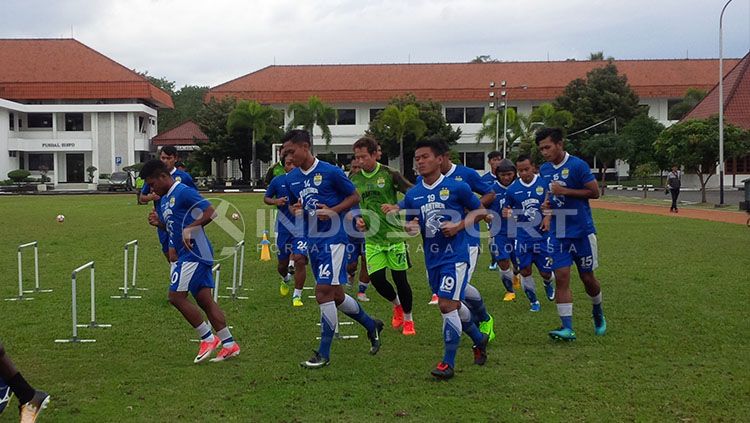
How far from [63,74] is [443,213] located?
69.5 m

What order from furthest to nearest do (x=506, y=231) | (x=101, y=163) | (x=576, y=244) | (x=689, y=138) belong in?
(x=101, y=163) → (x=689, y=138) → (x=506, y=231) → (x=576, y=244)

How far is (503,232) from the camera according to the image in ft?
35.3

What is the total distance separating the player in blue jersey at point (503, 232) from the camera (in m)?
10.8

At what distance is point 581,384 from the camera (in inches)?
256

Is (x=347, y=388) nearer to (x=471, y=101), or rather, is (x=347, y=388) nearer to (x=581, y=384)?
(x=581, y=384)

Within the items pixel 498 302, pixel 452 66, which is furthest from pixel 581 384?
pixel 452 66

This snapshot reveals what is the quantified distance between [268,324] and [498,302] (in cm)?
336

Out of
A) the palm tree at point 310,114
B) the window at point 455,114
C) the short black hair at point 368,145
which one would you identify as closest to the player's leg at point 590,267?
the short black hair at point 368,145

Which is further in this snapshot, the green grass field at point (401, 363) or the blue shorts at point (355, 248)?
the blue shorts at point (355, 248)

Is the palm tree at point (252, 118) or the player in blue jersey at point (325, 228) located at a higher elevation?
the palm tree at point (252, 118)

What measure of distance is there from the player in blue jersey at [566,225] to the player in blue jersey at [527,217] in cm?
84

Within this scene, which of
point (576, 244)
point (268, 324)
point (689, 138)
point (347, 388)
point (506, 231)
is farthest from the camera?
point (689, 138)

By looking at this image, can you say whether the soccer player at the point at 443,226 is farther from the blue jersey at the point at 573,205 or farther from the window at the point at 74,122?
the window at the point at 74,122

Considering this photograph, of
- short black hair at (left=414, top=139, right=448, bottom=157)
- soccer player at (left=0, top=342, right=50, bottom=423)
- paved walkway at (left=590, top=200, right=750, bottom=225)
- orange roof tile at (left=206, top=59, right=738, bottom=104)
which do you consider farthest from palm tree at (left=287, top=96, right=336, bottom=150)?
soccer player at (left=0, top=342, right=50, bottom=423)
